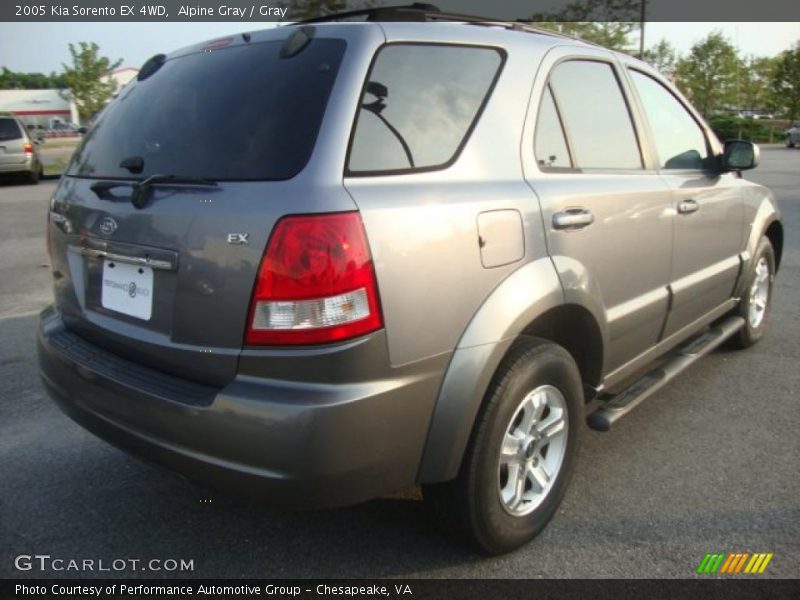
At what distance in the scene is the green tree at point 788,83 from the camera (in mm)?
42125

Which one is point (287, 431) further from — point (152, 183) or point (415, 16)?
point (415, 16)

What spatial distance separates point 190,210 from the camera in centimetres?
199

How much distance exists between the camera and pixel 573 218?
2496 mm

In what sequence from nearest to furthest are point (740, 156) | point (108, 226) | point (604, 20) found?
point (108, 226) → point (740, 156) → point (604, 20)

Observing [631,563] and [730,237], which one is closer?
[631,563]

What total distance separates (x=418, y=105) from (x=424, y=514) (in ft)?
4.94

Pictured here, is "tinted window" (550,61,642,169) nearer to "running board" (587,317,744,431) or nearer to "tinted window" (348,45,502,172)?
"tinted window" (348,45,502,172)

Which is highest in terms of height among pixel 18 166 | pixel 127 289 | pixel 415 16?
pixel 415 16

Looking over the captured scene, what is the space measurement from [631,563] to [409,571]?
0.78 m

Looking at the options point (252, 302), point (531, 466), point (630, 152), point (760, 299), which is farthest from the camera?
point (760, 299)

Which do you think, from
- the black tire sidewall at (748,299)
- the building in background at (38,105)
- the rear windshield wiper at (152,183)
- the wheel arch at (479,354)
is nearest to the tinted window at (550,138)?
the wheel arch at (479,354)

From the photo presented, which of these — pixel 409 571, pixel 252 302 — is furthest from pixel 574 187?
pixel 409 571

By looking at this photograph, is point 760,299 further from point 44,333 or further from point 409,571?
point 44,333

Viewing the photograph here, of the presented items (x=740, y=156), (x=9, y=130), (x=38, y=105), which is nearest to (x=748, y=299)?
(x=740, y=156)
